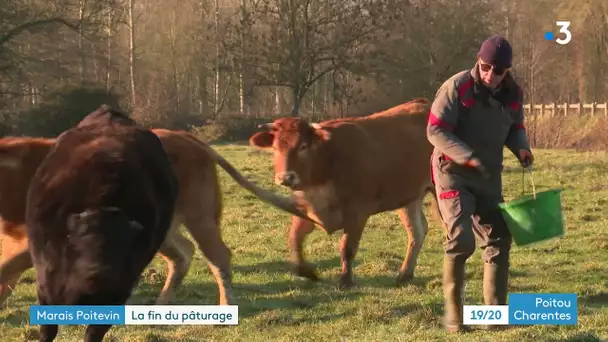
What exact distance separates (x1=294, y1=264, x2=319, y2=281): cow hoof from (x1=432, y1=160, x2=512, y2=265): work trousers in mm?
2339

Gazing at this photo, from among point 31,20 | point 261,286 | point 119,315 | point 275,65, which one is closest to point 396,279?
point 261,286

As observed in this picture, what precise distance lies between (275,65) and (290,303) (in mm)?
26631

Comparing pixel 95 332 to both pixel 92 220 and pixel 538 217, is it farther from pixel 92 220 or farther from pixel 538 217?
pixel 538 217

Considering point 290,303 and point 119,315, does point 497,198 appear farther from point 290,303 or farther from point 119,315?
point 119,315

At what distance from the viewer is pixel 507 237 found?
527 centimetres

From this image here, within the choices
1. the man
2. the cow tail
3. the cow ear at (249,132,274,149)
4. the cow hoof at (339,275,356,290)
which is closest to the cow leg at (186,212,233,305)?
the cow tail

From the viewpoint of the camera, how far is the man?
16.4 feet

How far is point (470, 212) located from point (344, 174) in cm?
254

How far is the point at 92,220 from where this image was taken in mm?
3289

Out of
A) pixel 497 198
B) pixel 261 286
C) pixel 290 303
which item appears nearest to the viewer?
pixel 497 198

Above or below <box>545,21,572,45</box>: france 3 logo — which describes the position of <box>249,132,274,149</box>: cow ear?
below

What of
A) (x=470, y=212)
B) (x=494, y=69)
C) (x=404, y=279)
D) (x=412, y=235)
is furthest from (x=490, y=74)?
(x=412, y=235)

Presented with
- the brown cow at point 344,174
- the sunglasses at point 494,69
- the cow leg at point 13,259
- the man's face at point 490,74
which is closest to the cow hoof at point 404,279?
the brown cow at point 344,174

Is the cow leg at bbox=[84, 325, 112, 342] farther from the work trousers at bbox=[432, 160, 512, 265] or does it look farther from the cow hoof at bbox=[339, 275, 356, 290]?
the cow hoof at bbox=[339, 275, 356, 290]
